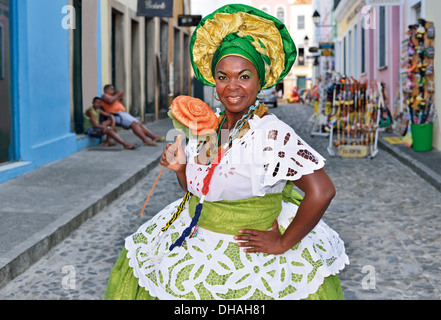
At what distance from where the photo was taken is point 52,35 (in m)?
9.85

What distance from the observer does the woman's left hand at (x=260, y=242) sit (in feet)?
6.66

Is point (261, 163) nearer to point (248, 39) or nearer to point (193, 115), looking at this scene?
point (193, 115)

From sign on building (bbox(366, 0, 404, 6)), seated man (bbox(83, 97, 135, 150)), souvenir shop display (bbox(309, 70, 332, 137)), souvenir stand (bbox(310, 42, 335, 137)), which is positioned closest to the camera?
seated man (bbox(83, 97, 135, 150))

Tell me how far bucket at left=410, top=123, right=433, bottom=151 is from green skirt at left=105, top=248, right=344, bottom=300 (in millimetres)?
9343

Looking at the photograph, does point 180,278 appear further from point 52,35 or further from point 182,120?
point 52,35

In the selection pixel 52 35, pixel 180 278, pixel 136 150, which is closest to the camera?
pixel 180 278

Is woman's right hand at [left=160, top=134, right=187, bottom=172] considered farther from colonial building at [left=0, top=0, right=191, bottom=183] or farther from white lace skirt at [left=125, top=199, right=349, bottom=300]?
colonial building at [left=0, top=0, right=191, bottom=183]

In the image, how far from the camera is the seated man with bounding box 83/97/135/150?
1146cm

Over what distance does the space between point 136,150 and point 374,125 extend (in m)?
4.56

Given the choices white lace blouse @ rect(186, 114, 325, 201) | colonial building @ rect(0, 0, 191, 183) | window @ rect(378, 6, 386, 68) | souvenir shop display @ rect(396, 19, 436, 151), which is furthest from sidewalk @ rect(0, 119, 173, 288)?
window @ rect(378, 6, 386, 68)

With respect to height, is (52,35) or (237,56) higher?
(52,35)

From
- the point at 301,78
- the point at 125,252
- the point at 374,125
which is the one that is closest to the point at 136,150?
the point at 374,125

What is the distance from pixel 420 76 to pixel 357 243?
292 inches

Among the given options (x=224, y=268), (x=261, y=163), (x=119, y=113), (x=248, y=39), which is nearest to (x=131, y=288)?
(x=224, y=268)
